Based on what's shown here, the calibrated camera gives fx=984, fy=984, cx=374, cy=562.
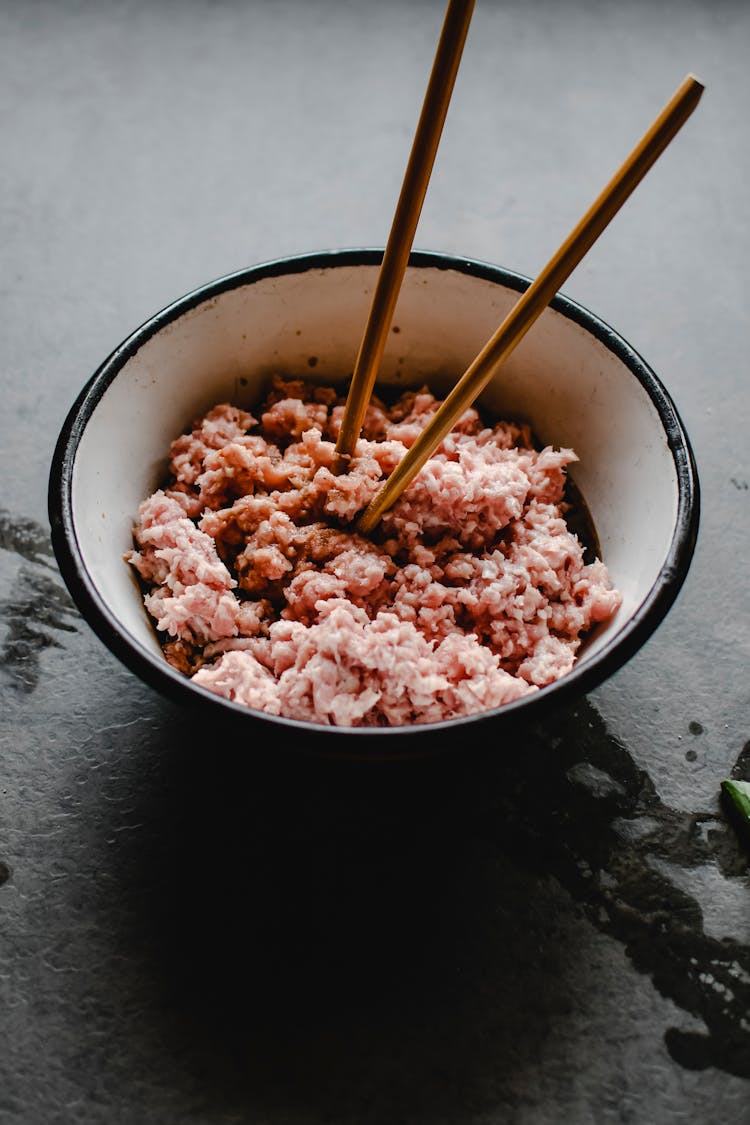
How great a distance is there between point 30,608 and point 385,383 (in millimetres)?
681

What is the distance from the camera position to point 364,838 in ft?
4.51

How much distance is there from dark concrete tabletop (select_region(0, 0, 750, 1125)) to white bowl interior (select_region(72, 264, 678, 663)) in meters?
0.33

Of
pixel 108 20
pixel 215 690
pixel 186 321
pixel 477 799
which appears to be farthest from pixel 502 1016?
pixel 108 20

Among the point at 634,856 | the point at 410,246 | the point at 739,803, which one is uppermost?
the point at 410,246

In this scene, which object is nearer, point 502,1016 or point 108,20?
point 502,1016

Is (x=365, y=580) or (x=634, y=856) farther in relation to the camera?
(x=634, y=856)

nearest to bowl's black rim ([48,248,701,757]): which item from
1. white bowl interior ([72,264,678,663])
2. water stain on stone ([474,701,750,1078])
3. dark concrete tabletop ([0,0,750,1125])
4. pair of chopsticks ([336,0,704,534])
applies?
white bowl interior ([72,264,678,663])

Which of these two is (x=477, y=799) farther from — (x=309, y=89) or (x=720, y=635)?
(x=309, y=89)

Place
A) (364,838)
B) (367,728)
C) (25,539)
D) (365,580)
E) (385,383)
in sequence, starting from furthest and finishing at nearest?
(25,539) < (385,383) < (364,838) < (365,580) < (367,728)

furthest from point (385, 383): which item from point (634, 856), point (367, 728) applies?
point (634, 856)

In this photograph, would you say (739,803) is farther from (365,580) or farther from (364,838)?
(365,580)

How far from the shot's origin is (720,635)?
62.7 inches

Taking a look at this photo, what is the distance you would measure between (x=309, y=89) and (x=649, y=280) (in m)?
0.92

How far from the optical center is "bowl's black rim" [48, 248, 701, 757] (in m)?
1.04
